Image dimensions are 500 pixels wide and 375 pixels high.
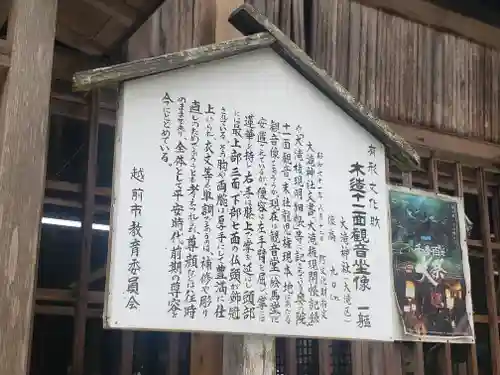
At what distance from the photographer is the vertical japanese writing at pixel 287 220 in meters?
2.22

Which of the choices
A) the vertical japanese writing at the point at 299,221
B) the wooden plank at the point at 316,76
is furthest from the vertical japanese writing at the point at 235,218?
the wooden plank at the point at 316,76

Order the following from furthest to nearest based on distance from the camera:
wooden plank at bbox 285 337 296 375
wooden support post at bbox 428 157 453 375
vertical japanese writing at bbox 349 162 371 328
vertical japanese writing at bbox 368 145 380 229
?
1. wooden support post at bbox 428 157 453 375
2. wooden plank at bbox 285 337 296 375
3. vertical japanese writing at bbox 368 145 380 229
4. vertical japanese writing at bbox 349 162 371 328

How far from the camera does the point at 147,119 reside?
2.13m

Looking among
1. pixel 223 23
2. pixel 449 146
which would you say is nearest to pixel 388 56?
pixel 449 146

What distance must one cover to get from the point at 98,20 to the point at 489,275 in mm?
2839

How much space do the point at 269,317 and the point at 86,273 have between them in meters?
1.04

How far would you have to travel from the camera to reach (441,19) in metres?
4.12

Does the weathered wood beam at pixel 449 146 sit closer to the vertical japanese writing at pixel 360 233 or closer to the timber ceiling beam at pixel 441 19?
the timber ceiling beam at pixel 441 19

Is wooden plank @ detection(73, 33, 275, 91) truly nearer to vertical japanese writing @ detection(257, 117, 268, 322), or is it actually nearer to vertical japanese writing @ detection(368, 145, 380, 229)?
vertical japanese writing @ detection(257, 117, 268, 322)

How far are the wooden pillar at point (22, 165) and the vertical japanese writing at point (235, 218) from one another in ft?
2.12


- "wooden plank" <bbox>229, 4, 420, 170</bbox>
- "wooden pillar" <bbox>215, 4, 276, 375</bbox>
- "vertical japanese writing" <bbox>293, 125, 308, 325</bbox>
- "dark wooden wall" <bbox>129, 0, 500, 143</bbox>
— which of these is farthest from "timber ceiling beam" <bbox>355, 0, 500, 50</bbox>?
"wooden pillar" <bbox>215, 4, 276, 375</bbox>

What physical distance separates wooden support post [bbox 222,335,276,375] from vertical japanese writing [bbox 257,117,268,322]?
0.48ft

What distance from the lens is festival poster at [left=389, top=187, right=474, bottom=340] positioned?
3.48 meters

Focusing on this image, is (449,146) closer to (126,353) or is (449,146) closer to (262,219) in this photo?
(262,219)
